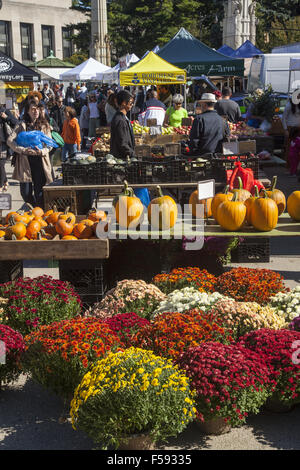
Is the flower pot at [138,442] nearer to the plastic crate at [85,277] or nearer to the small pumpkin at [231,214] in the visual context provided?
the plastic crate at [85,277]

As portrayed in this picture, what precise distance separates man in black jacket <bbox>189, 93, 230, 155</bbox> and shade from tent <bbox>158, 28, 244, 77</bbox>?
8.96m

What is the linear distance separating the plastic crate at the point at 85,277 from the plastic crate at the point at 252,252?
177 centimetres

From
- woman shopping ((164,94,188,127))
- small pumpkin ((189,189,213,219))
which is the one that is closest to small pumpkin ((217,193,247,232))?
small pumpkin ((189,189,213,219))

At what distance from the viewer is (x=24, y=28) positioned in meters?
75.1

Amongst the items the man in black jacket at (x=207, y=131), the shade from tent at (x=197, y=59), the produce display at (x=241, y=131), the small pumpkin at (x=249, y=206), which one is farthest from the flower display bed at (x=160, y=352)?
the shade from tent at (x=197, y=59)

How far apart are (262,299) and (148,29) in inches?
2047

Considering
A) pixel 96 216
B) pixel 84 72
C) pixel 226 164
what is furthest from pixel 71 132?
pixel 84 72

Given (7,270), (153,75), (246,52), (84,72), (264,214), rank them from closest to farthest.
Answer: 1. (264,214)
2. (7,270)
3. (153,75)
4. (84,72)
5. (246,52)

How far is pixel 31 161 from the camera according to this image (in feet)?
31.2

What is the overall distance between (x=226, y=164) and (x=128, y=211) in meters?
2.77

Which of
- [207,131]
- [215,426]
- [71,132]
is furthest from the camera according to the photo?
[71,132]

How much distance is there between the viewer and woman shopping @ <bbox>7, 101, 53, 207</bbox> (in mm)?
9422

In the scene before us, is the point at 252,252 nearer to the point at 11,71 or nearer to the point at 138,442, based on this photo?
the point at 138,442
